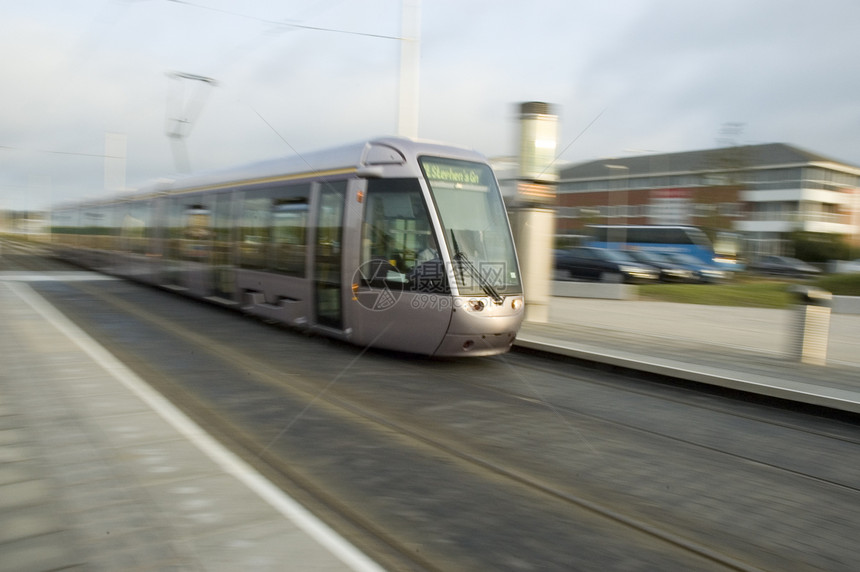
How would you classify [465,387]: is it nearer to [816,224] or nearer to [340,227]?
[340,227]

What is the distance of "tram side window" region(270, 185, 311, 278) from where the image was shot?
1052 centimetres

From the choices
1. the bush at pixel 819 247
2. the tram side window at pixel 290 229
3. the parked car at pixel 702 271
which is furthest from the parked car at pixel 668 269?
the bush at pixel 819 247

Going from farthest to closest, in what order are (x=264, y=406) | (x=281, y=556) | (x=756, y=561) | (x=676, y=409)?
(x=676, y=409), (x=264, y=406), (x=756, y=561), (x=281, y=556)

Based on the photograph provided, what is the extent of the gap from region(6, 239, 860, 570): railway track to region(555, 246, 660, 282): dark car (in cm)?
1969

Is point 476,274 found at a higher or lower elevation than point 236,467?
higher

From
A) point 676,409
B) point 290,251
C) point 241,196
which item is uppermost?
point 241,196

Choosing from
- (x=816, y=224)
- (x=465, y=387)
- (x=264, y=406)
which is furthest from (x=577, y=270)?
(x=816, y=224)

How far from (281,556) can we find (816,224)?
67811 millimetres

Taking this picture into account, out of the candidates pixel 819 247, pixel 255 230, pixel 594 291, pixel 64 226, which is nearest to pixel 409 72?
pixel 255 230

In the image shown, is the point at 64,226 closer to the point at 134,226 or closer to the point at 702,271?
the point at 134,226

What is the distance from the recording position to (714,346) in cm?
1117

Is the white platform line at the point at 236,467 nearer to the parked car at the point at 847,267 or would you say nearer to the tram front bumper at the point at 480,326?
the tram front bumper at the point at 480,326

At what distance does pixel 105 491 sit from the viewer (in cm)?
407

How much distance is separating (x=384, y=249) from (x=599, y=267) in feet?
69.2
